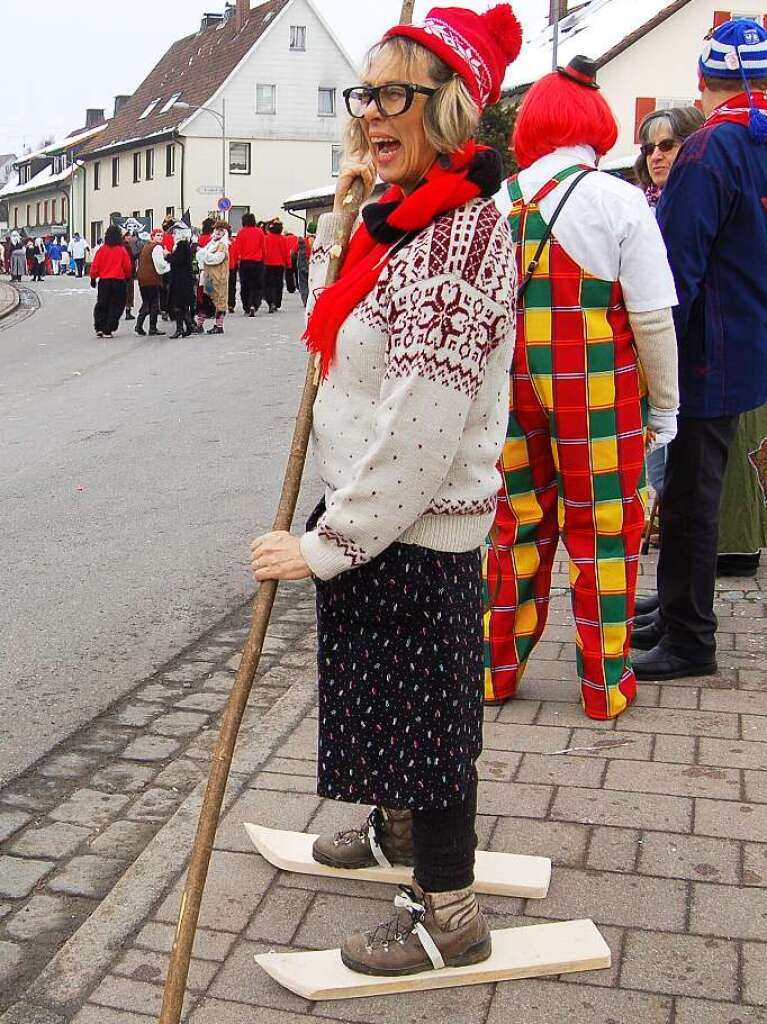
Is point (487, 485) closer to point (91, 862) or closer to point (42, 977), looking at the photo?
point (42, 977)

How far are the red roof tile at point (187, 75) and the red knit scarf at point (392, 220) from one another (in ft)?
205

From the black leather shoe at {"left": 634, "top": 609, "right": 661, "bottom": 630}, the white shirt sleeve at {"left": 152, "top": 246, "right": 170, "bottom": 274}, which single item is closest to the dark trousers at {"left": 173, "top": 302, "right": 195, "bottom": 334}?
the white shirt sleeve at {"left": 152, "top": 246, "right": 170, "bottom": 274}

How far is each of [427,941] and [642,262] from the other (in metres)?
2.05

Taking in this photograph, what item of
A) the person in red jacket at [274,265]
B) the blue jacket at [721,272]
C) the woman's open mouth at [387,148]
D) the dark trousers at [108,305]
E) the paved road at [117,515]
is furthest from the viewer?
the person in red jacket at [274,265]

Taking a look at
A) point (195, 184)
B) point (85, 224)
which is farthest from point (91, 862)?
point (85, 224)

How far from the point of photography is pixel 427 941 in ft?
9.68

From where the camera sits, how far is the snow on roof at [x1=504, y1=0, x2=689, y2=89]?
3828 centimetres

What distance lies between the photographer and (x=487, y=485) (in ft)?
9.07

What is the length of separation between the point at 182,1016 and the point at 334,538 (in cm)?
102

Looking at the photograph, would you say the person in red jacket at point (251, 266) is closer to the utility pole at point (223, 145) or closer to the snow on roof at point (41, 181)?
the utility pole at point (223, 145)

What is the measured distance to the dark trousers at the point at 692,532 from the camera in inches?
185

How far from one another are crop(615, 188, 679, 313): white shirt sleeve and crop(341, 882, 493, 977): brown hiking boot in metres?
1.88

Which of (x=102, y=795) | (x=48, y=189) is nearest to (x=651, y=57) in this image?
(x=102, y=795)

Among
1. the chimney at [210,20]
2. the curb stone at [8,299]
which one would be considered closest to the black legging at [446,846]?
the curb stone at [8,299]
